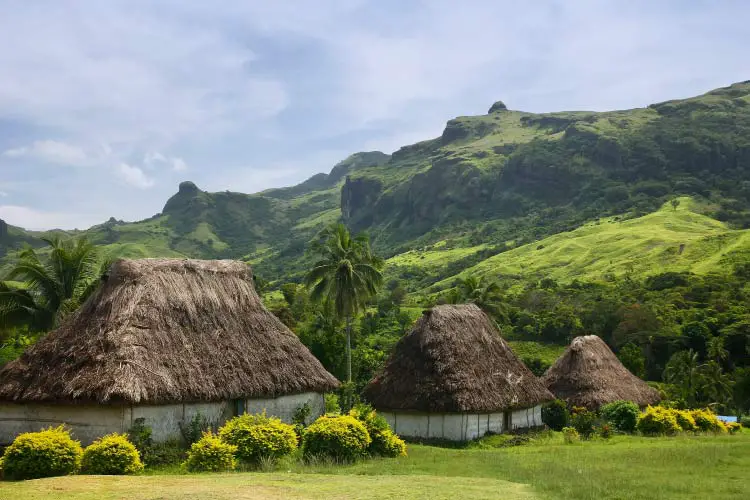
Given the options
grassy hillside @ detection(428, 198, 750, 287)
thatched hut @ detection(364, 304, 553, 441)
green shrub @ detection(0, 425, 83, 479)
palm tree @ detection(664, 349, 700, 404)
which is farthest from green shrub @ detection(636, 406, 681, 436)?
grassy hillside @ detection(428, 198, 750, 287)

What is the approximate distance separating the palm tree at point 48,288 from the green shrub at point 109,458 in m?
14.3

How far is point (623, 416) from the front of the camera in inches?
1292

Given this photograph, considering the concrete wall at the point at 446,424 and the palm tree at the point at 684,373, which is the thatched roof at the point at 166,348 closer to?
the concrete wall at the point at 446,424

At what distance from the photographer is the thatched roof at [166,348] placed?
19.8 metres

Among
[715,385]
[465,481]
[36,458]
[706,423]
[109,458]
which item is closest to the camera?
[465,481]

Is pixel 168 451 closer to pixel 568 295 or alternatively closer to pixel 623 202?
pixel 568 295

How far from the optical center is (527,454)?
73.3 feet

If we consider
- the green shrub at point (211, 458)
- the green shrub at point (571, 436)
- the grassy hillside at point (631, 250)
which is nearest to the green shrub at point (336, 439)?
the green shrub at point (211, 458)

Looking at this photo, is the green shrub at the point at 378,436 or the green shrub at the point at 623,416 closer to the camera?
the green shrub at the point at 378,436

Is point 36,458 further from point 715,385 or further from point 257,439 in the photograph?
point 715,385

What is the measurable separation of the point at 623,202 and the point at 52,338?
177625mm

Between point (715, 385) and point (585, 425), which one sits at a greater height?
point (585, 425)

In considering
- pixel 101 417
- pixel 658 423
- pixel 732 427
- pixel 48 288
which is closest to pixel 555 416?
pixel 658 423

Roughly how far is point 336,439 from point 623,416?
752 inches
